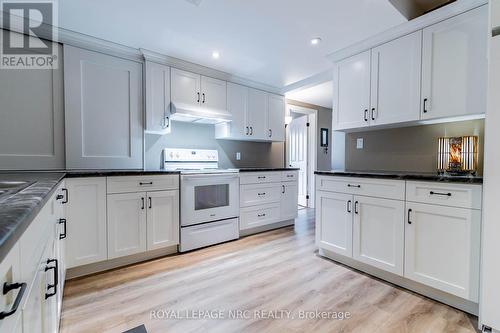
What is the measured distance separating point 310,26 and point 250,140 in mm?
1971

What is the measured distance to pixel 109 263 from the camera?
7.32 feet

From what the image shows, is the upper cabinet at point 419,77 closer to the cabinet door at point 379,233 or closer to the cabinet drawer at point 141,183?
the cabinet door at point 379,233

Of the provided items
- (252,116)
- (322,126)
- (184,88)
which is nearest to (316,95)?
(322,126)

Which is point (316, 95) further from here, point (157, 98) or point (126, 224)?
point (126, 224)

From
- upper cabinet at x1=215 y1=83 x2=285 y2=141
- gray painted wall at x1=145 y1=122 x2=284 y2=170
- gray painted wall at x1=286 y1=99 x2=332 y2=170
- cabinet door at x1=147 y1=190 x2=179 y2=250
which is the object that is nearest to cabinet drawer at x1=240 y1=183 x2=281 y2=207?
gray painted wall at x1=145 y1=122 x2=284 y2=170

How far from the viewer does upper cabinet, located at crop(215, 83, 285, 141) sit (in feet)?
11.0

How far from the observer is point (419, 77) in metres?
2.02

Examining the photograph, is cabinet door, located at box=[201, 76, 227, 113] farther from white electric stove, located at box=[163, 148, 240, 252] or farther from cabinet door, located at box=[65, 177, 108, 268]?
cabinet door, located at box=[65, 177, 108, 268]

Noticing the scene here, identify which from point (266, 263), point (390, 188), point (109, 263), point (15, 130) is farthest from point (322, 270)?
point (15, 130)

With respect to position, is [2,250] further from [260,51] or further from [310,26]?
[260,51]

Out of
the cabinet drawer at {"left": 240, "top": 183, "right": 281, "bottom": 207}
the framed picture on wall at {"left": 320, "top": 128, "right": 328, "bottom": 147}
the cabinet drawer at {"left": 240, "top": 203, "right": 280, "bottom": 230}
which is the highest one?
the framed picture on wall at {"left": 320, "top": 128, "right": 328, "bottom": 147}

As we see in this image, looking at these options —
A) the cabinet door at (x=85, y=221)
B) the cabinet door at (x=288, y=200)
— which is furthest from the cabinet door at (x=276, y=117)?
the cabinet door at (x=85, y=221)

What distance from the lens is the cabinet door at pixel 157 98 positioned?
266cm

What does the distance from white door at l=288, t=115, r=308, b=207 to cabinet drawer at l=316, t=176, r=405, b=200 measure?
261 centimetres
